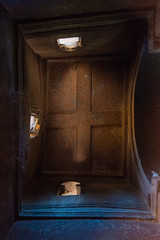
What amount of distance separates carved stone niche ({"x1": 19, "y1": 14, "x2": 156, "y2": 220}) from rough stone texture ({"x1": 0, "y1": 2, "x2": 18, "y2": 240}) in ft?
1.90

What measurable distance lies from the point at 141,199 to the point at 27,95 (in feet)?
12.5

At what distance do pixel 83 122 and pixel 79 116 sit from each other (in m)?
0.25

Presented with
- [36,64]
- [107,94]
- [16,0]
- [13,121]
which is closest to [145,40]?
[107,94]

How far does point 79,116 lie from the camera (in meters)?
4.79

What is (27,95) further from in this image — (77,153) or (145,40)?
(145,40)

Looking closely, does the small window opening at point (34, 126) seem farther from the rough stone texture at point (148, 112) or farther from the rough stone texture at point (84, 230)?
the rough stone texture at point (148, 112)

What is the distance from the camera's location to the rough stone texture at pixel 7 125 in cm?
243

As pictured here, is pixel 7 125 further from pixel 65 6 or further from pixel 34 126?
pixel 65 6

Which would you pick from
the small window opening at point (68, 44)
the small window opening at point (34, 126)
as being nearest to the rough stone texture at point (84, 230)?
the small window opening at point (34, 126)

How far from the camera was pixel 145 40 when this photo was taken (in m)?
3.00

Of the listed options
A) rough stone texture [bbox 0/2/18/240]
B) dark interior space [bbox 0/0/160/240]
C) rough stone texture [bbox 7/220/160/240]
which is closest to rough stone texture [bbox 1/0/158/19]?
dark interior space [bbox 0/0/160/240]

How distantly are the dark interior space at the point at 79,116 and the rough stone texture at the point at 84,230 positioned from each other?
0.07ft

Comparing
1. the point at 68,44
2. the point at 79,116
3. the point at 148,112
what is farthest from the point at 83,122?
the point at 68,44

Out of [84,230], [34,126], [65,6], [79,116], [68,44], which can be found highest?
[68,44]
